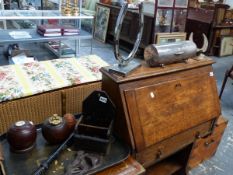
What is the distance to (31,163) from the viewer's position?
98cm

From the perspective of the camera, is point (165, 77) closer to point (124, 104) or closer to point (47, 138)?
point (124, 104)

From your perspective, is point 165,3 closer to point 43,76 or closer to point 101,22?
point 101,22

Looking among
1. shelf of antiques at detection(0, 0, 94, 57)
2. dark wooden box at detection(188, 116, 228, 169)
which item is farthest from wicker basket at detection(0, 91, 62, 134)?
shelf of antiques at detection(0, 0, 94, 57)

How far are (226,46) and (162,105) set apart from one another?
161 inches

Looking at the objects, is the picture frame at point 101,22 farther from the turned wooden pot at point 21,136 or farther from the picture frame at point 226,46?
the turned wooden pot at point 21,136

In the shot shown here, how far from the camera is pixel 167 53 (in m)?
1.29

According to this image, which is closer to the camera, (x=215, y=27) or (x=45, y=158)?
(x=45, y=158)

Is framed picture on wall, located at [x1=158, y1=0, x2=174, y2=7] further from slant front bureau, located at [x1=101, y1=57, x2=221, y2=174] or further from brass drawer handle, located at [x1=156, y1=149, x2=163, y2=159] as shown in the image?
brass drawer handle, located at [x1=156, y1=149, x2=163, y2=159]

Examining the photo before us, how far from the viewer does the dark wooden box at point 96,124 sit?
105 cm

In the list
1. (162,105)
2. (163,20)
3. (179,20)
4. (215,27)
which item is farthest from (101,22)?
(162,105)

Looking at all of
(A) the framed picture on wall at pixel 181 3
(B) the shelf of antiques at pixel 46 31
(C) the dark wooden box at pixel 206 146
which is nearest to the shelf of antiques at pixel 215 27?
(A) the framed picture on wall at pixel 181 3

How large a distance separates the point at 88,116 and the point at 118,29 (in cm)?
44

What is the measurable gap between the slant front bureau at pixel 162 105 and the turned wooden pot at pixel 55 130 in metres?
0.26

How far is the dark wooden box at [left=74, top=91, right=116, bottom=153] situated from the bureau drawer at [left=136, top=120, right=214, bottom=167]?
0.22 m
